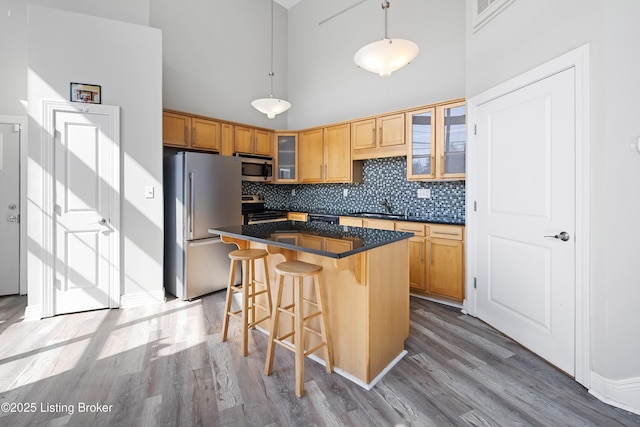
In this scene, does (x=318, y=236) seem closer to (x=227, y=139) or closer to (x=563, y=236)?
(x=563, y=236)

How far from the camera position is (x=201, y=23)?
4.68 m

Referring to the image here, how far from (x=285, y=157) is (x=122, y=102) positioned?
2.50 m

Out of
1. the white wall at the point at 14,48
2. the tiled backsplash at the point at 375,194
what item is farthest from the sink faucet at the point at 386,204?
the white wall at the point at 14,48

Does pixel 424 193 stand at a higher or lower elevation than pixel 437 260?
higher

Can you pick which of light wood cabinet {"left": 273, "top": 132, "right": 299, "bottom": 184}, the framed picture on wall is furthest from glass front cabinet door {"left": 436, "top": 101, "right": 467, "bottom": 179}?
the framed picture on wall

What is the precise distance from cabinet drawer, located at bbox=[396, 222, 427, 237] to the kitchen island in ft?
4.37

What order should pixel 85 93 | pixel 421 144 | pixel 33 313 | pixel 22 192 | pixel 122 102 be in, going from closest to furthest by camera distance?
pixel 33 313 < pixel 85 93 < pixel 122 102 < pixel 22 192 < pixel 421 144

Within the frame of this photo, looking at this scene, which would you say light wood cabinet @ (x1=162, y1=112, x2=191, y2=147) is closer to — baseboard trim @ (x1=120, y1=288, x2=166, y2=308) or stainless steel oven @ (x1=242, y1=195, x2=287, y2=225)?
stainless steel oven @ (x1=242, y1=195, x2=287, y2=225)

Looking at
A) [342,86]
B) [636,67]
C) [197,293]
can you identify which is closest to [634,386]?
[636,67]

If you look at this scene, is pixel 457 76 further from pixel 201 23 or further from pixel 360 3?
pixel 201 23

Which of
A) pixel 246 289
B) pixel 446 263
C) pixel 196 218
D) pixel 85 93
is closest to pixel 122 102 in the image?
pixel 85 93

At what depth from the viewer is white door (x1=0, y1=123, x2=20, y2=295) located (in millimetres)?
3557

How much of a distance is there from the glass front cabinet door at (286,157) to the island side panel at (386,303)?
3210mm

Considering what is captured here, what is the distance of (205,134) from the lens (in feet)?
14.1
